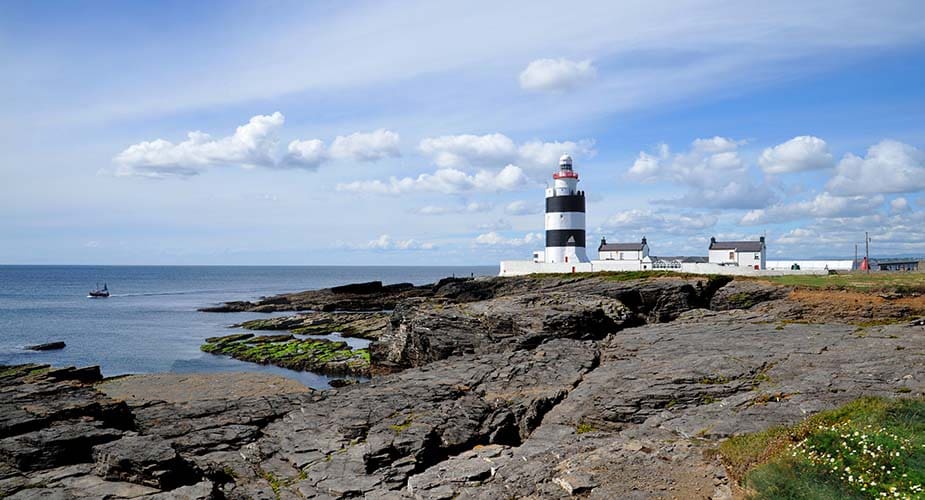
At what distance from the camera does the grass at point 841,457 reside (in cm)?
1021

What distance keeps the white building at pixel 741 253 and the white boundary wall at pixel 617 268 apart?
8.68 m

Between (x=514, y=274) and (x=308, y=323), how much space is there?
19794 millimetres

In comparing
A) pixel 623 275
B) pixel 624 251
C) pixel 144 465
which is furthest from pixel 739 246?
pixel 144 465

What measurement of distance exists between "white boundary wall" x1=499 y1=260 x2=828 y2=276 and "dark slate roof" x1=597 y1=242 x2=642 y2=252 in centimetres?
1287

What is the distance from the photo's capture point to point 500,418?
20422mm

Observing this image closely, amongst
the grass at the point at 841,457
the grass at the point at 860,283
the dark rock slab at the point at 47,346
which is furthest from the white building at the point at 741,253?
the dark rock slab at the point at 47,346

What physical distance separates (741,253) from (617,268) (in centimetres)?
1457

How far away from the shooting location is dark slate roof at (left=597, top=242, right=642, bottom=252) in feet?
224

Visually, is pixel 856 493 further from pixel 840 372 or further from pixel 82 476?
pixel 82 476

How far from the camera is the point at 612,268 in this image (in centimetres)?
5397

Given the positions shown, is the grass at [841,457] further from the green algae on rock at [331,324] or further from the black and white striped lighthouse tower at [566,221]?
the black and white striped lighthouse tower at [566,221]

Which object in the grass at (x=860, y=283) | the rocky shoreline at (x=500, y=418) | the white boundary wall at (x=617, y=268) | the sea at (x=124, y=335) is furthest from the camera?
the white boundary wall at (x=617, y=268)

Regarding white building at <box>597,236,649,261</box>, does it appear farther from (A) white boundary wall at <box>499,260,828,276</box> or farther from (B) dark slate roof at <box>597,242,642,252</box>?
(A) white boundary wall at <box>499,260,828,276</box>

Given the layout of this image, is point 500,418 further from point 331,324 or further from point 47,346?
point 47,346
